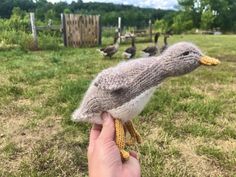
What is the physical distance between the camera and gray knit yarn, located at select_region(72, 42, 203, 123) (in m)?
1.36

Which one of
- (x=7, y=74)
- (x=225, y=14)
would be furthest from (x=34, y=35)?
(x=225, y=14)

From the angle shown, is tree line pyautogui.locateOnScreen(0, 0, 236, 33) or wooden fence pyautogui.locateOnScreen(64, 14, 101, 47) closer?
wooden fence pyautogui.locateOnScreen(64, 14, 101, 47)

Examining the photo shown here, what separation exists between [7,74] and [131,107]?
7877mm

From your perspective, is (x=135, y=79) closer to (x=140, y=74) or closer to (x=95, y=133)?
(x=140, y=74)

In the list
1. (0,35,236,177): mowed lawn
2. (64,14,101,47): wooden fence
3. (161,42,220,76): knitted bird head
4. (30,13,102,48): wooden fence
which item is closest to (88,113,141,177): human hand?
(161,42,220,76): knitted bird head

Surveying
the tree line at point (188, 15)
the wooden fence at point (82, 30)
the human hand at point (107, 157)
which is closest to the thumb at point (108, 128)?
the human hand at point (107, 157)

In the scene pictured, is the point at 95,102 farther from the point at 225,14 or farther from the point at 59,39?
the point at 225,14

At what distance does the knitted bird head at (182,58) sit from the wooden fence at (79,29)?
1541 cm

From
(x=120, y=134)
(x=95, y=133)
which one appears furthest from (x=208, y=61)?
(x=95, y=133)

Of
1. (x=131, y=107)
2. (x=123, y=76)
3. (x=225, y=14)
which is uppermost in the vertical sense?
(x=123, y=76)

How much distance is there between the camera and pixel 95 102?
1456 millimetres

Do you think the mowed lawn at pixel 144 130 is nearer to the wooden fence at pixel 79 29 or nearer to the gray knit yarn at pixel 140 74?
the gray knit yarn at pixel 140 74

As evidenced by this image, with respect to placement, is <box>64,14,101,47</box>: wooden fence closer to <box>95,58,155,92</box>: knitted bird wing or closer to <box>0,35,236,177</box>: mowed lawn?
<box>0,35,236,177</box>: mowed lawn

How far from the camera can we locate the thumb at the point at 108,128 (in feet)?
4.73
